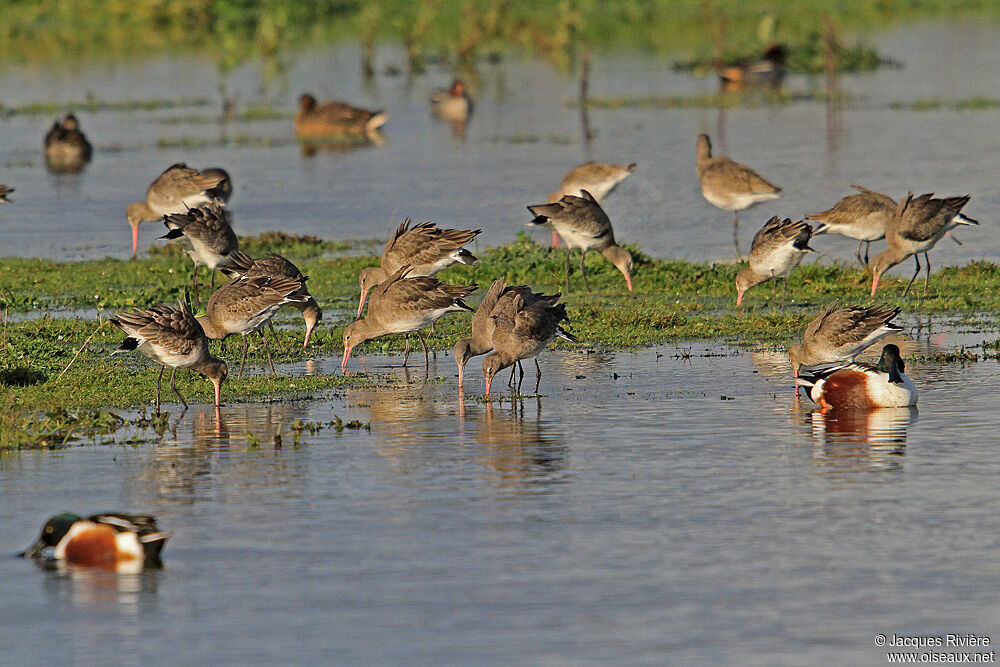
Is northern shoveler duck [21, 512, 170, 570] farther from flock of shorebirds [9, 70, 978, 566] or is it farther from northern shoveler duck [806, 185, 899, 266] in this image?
northern shoveler duck [806, 185, 899, 266]

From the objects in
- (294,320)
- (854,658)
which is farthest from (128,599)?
(294,320)

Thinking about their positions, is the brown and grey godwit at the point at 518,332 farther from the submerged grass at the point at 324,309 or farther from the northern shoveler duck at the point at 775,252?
the northern shoveler duck at the point at 775,252

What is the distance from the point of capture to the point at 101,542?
30.9 ft

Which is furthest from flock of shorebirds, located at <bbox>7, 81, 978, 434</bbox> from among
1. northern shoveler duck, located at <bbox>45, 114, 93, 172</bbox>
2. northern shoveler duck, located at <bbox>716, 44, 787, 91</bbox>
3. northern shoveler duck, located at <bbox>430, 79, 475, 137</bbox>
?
northern shoveler duck, located at <bbox>716, 44, 787, 91</bbox>

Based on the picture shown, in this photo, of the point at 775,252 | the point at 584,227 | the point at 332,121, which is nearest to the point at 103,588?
the point at 775,252

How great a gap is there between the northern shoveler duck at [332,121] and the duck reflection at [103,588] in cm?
2772

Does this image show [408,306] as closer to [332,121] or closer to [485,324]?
[485,324]

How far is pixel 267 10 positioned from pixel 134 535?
5488 cm

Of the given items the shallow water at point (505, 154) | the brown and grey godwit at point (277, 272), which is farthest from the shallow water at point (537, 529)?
the shallow water at point (505, 154)

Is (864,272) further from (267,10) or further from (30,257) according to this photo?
(267,10)

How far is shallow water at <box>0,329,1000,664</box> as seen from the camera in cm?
820

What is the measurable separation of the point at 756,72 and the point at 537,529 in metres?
35.1

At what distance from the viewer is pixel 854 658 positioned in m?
7.75

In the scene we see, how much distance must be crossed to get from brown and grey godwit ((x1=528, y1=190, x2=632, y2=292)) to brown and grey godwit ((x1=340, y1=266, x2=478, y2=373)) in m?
4.11
